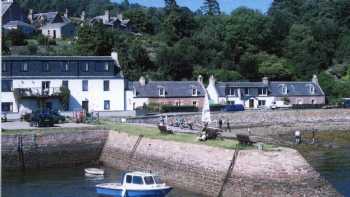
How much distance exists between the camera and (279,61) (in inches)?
4503

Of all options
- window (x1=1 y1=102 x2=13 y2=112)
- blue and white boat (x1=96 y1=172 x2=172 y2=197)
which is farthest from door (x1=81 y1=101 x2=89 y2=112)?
blue and white boat (x1=96 y1=172 x2=172 y2=197)

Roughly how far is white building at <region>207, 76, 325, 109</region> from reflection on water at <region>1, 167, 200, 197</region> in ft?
141

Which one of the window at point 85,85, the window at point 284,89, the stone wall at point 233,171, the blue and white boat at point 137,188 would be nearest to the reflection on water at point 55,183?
the stone wall at point 233,171

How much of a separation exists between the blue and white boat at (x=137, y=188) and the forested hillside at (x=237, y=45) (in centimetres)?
6606

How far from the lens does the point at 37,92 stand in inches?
2657

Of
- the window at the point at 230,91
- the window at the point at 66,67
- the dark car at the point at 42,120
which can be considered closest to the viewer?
the dark car at the point at 42,120

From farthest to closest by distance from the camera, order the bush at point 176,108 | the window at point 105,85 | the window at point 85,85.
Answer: the bush at point 176,108 → the window at point 105,85 → the window at point 85,85

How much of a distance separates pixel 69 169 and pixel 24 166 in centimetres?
312

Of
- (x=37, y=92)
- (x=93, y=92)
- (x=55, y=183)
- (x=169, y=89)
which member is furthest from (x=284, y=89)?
(x=55, y=183)

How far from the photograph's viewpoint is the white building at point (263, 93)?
283 ft

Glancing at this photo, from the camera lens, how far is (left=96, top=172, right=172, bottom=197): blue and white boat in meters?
31.7

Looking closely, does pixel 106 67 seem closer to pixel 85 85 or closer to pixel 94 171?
pixel 85 85

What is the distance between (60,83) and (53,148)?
2393 centimetres

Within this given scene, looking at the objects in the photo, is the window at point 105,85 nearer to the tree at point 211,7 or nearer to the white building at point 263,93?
the white building at point 263,93
